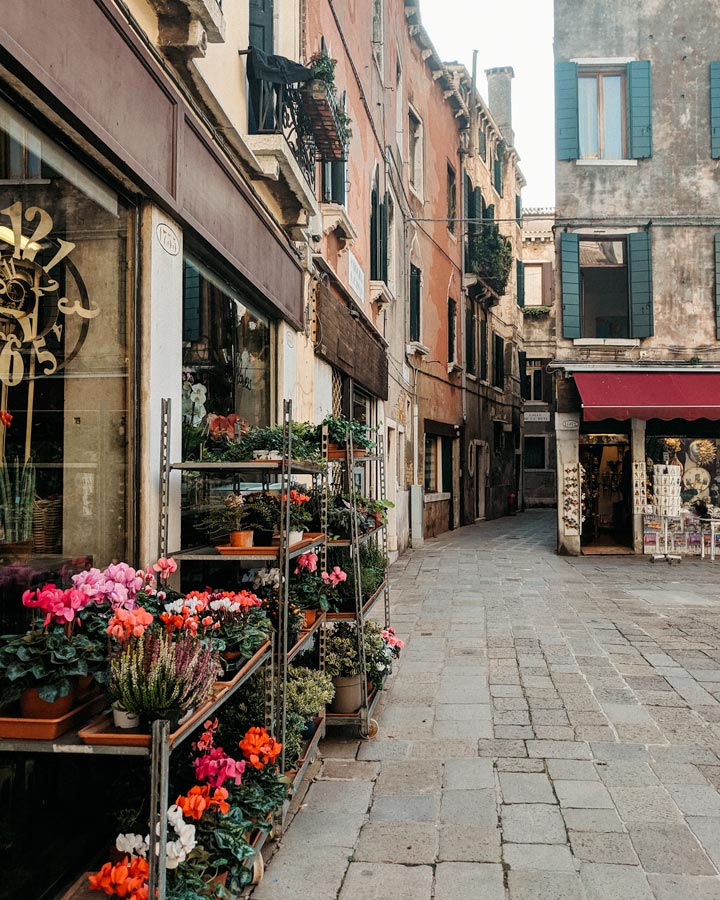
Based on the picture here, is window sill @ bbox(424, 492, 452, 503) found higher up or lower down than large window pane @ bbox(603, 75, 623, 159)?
lower down

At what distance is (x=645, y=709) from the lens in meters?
5.47

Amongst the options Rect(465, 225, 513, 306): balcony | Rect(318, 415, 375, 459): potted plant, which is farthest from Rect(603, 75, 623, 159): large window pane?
Rect(318, 415, 375, 459): potted plant

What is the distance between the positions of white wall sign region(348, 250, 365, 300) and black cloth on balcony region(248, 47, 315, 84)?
4.68 meters

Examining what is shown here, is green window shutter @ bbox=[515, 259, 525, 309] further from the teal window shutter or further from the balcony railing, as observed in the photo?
the balcony railing

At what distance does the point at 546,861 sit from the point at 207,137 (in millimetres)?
3921

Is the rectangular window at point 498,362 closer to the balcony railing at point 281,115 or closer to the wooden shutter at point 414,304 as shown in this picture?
the wooden shutter at point 414,304

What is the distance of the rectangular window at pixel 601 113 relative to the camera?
1541 centimetres

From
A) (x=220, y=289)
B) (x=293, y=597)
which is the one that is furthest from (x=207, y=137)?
(x=293, y=597)

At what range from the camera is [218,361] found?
5422 mm

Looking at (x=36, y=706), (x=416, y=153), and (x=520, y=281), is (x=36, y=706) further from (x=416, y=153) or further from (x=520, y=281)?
(x=520, y=281)

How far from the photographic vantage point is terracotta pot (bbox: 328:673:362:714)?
5004 millimetres

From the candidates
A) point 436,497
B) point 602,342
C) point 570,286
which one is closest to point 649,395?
point 602,342

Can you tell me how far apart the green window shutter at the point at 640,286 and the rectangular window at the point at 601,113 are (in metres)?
1.73

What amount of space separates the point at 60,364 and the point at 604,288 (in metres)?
14.3
